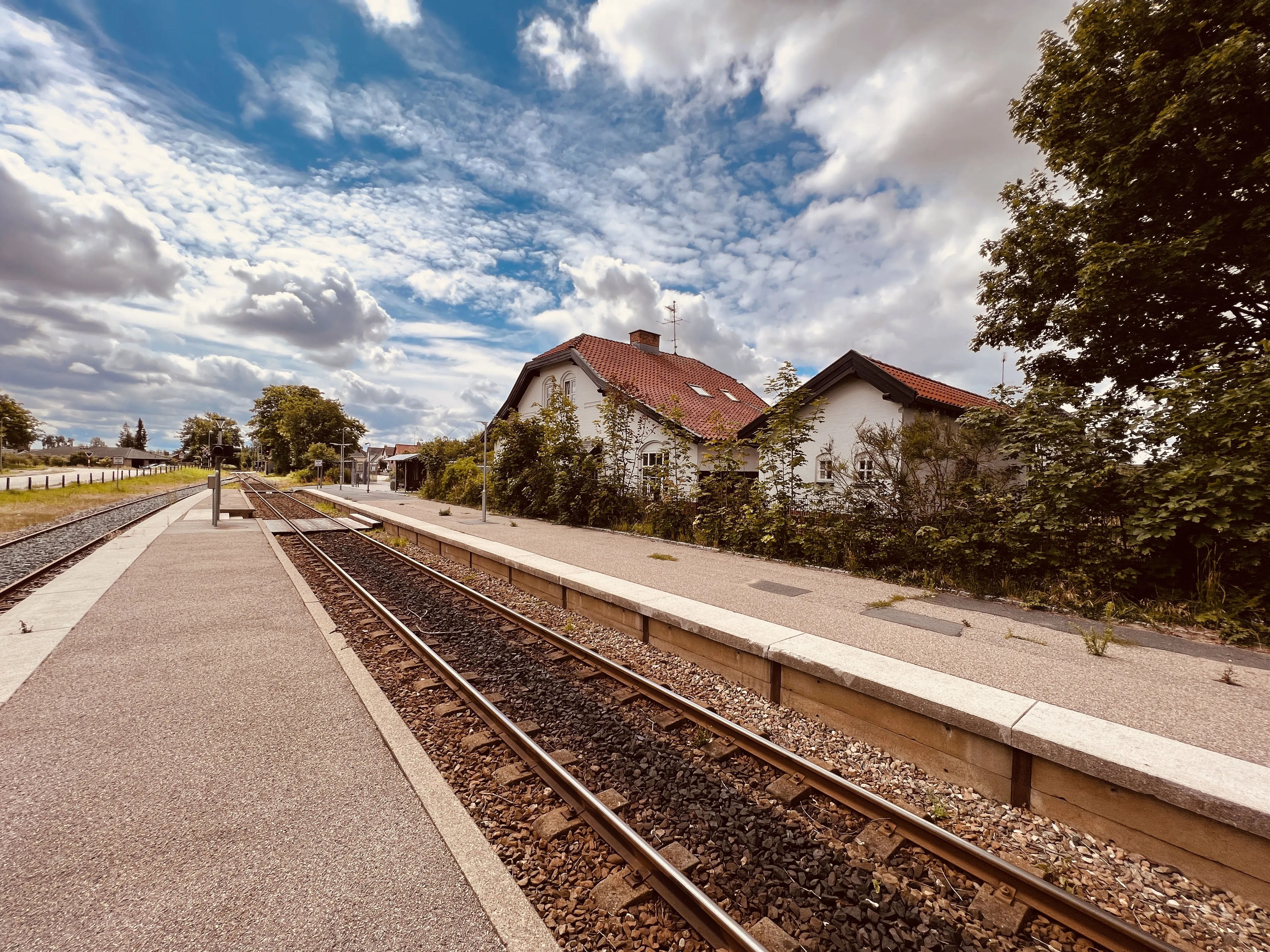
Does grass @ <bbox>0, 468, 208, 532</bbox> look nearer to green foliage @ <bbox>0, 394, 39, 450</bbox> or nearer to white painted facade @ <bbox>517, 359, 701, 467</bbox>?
white painted facade @ <bbox>517, 359, 701, 467</bbox>

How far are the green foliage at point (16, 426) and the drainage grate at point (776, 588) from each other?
102720 mm

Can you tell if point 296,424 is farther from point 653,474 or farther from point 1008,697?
point 1008,697

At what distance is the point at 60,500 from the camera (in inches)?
945

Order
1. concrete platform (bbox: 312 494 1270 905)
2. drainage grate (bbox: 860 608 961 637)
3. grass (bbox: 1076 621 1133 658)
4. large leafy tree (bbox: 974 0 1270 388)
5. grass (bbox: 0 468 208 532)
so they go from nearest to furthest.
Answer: concrete platform (bbox: 312 494 1270 905) < grass (bbox: 1076 621 1133 658) < drainage grate (bbox: 860 608 961 637) < large leafy tree (bbox: 974 0 1270 388) < grass (bbox: 0 468 208 532)

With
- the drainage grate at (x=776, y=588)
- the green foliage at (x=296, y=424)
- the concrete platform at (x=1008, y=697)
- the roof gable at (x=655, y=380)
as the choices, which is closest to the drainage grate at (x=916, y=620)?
the concrete platform at (x=1008, y=697)

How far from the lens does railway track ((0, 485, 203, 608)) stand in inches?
348

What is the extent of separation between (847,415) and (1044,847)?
1279cm

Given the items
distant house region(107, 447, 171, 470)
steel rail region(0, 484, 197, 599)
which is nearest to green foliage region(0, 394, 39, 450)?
distant house region(107, 447, 171, 470)

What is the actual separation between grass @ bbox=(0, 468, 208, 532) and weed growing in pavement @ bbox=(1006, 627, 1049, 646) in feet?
79.1

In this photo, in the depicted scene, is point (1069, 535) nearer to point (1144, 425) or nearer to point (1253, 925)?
point (1144, 425)

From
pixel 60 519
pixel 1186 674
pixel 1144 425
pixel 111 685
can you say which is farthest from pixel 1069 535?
pixel 60 519

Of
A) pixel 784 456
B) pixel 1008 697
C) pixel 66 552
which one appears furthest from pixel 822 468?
pixel 66 552

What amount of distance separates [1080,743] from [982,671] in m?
1.42

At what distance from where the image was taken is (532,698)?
4719 mm
